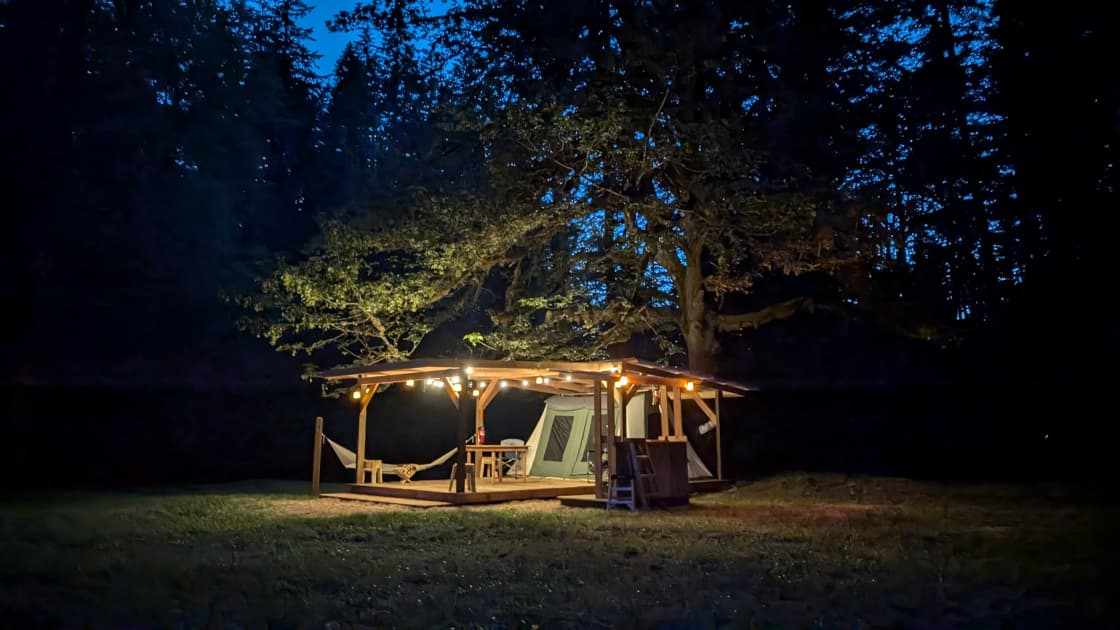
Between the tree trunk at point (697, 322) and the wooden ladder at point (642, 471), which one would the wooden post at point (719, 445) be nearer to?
the tree trunk at point (697, 322)

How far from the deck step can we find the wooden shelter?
0.26 ft

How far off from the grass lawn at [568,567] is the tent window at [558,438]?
13.5 feet

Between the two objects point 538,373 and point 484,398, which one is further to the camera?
point 484,398

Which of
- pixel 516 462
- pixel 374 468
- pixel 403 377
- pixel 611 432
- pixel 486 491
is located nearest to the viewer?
pixel 611 432

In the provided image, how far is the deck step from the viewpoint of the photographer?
9570mm

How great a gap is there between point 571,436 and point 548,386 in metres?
1.11

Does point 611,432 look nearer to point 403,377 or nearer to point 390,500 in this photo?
point 390,500

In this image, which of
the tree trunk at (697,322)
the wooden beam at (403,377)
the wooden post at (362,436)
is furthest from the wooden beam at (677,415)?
the wooden post at (362,436)

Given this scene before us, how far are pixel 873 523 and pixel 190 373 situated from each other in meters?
13.3

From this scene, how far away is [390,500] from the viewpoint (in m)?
10.2

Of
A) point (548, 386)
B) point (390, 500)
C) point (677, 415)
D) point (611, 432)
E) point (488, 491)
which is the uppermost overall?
point (548, 386)

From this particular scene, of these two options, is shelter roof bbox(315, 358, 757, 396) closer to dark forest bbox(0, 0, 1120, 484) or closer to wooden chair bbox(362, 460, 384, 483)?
dark forest bbox(0, 0, 1120, 484)

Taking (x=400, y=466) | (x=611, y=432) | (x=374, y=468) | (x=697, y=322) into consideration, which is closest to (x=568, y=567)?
(x=611, y=432)

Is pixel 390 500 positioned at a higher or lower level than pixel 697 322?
lower
